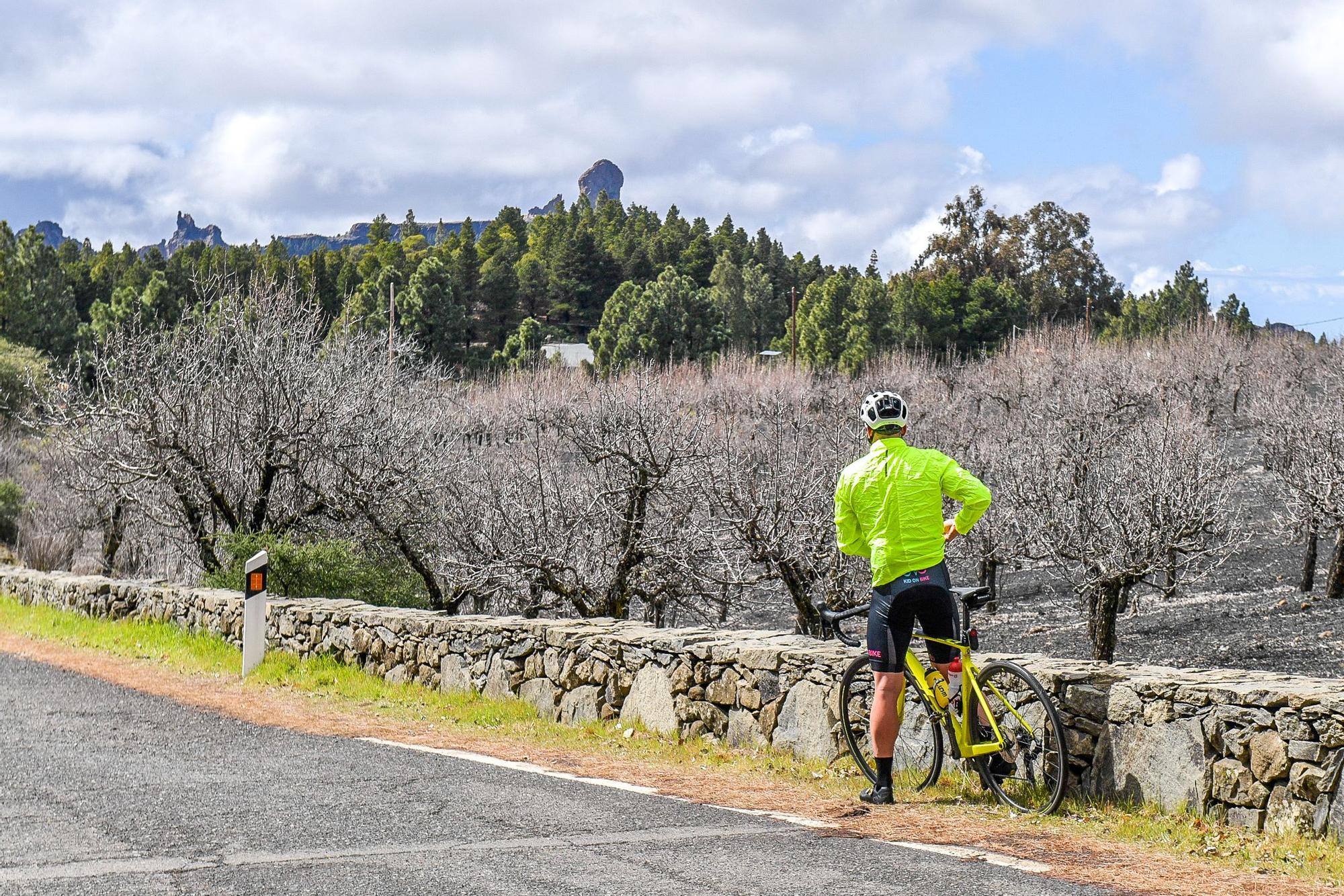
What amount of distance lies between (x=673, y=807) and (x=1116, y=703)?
7.79 feet

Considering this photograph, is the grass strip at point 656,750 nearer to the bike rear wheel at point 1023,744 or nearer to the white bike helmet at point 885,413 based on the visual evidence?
the bike rear wheel at point 1023,744

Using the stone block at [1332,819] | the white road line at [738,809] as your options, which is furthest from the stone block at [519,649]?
the stone block at [1332,819]

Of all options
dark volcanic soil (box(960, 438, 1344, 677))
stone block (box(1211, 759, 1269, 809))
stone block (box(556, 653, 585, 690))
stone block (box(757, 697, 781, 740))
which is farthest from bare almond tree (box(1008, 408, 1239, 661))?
stone block (box(1211, 759, 1269, 809))

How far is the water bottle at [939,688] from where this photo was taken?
678 cm

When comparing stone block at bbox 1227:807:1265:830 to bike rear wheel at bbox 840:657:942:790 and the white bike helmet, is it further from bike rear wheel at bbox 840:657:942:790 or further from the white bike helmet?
the white bike helmet

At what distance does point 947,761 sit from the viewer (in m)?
7.34

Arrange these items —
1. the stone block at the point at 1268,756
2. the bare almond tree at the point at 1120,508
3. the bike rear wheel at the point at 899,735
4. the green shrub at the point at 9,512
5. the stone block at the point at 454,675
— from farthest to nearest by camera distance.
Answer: the green shrub at the point at 9,512, the bare almond tree at the point at 1120,508, the stone block at the point at 454,675, the bike rear wheel at the point at 899,735, the stone block at the point at 1268,756

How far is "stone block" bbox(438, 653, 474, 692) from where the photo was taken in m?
11.1

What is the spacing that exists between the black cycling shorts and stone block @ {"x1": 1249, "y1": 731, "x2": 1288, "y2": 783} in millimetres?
1495

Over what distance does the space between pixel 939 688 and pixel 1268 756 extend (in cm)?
162

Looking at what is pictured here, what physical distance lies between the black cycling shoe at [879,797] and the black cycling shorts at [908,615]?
68cm

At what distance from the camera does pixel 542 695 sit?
10.3 metres

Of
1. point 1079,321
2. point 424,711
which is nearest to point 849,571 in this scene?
point 424,711

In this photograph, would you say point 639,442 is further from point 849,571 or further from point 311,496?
point 311,496
